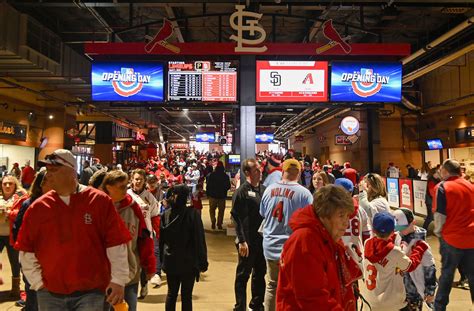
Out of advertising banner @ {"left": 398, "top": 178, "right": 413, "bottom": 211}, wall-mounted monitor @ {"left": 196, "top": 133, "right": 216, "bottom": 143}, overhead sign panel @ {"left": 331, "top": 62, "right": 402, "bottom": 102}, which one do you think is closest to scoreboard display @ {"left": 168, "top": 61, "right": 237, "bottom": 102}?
overhead sign panel @ {"left": 331, "top": 62, "right": 402, "bottom": 102}

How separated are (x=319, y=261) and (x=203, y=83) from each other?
6990 millimetres

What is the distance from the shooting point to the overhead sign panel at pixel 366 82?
848cm

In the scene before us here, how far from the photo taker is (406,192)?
1223cm

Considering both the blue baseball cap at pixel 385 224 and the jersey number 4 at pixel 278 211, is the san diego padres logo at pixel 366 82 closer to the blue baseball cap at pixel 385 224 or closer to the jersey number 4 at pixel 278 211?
the jersey number 4 at pixel 278 211

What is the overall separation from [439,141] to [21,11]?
61.4ft

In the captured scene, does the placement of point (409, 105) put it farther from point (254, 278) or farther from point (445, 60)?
point (254, 278)

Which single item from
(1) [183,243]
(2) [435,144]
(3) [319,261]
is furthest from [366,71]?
(2) [435,144]

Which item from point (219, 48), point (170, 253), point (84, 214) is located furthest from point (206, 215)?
point (84, 214)

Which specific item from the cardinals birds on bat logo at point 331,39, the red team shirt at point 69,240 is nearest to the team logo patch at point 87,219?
the red team shirt at point 69,240

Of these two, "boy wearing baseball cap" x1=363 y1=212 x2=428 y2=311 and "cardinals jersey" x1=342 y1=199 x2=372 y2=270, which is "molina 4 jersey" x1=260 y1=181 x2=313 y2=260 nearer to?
"cardinals jersey" x1=342 y1=199 x2=372 y2=270

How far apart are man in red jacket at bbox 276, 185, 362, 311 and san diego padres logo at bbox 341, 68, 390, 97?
275 inches

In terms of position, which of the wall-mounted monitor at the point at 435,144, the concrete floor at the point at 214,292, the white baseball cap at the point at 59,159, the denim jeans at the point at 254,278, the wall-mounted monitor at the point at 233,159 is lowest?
the concrete floor at the point at 214,292

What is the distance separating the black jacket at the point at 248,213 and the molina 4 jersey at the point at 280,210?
2.04 feet

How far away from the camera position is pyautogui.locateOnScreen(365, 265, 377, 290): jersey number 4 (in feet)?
11.0
